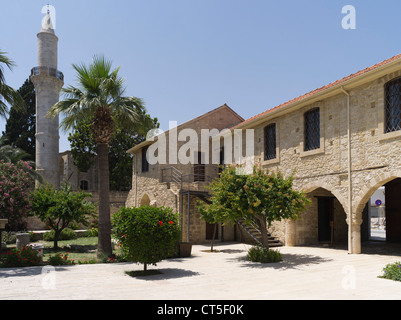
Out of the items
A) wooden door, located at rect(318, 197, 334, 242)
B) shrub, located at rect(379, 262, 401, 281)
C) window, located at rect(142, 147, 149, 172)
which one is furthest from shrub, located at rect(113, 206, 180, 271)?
window, located at rect(142, 147, 149, 172)

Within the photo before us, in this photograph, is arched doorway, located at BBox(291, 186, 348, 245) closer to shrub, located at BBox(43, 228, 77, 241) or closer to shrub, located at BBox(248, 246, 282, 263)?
shrub, located at BBox(248, 246, 282, 263)

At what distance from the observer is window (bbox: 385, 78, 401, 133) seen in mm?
12109

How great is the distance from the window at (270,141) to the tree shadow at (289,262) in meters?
5.93

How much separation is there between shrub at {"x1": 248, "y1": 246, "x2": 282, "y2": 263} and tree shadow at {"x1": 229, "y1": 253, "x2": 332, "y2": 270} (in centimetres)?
18

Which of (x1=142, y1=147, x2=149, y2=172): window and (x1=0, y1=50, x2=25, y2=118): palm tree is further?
(x1=142, y1=147, x2=149, y2=172): window

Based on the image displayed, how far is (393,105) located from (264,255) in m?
7.09

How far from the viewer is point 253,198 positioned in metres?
11.6

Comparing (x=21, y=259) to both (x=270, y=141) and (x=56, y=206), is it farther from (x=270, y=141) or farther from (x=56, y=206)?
(x=270, y=141)

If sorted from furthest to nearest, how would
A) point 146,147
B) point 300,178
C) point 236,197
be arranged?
point 146,147
point 300,178
point 236,197

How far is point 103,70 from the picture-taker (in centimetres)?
1330
